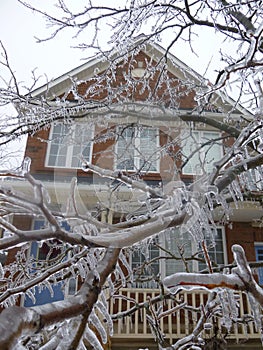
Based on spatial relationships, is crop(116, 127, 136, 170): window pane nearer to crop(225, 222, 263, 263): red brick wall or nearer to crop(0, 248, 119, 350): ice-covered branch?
crop(0, 248, 119, 350): ice-covered branch

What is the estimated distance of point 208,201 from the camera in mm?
2316

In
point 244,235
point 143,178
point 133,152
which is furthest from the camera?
point 244,235

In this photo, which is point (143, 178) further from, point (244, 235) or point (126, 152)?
point (244, 235)

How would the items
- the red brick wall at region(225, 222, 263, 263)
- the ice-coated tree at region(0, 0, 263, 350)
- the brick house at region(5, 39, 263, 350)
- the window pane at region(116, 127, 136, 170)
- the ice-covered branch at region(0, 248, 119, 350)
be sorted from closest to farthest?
the ice-covered branch at region(0, 248, 119, 350) → the ice-coated tree at region(0, 0, 263, 350) → the window pane at region(116, 127, 136, 170) → the brick house at region(5, 39, 263, 350) → the red brick wall at region(225, 222, 263, 263)

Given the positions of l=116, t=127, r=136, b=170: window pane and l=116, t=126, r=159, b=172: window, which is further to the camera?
l=116, t=127, r=136, b=170: window pane

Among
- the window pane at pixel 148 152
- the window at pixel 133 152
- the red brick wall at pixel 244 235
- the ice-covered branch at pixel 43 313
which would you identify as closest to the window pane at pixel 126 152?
the window at pixel 133 152

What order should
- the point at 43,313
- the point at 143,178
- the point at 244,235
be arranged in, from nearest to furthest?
1. the point at 43,313
2. the point at 143,178
3. the point at 244,235

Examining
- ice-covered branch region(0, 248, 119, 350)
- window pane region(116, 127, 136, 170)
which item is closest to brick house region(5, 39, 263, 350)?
window pane region(116, 127, 136, 170)

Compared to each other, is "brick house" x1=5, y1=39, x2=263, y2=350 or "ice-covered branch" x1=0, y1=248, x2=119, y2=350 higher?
"brick house" x1=5, y1=39, x2=263, y2=350

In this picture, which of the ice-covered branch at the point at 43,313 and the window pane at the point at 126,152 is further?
the window pane at the point at 126,152

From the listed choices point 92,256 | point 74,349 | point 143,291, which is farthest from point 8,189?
point 143,291

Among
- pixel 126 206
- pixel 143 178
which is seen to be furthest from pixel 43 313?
pixel 143 178

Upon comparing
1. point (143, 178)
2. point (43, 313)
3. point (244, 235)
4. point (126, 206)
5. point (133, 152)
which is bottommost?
point (43, 313)

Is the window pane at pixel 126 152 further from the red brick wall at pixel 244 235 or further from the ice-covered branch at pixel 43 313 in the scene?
the red brick wall at pixel 244 235
